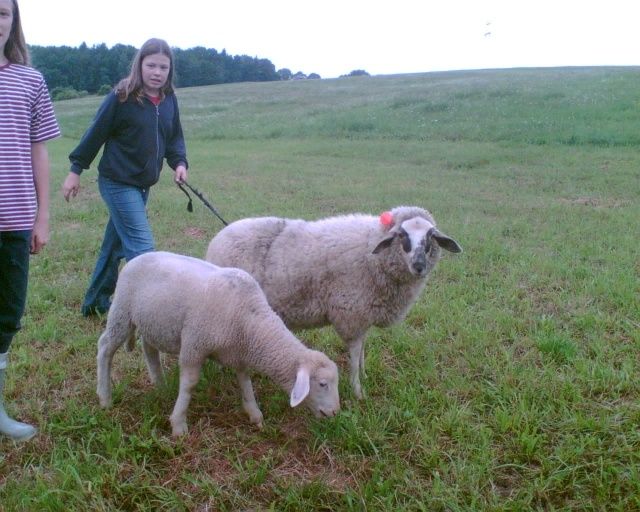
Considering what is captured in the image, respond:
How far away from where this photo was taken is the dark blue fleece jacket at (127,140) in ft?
14.3

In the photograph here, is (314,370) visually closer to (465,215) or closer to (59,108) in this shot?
(465,215)

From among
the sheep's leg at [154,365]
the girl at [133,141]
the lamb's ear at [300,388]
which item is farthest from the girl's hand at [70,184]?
the lamb's ear at [300,388]

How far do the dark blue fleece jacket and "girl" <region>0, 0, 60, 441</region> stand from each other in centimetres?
119

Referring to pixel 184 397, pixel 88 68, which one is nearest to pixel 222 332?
pixel 184 397

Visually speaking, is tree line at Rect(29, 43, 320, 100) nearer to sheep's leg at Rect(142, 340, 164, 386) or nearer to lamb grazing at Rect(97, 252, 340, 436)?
sheep's leg at Rect(142, 340, 164, 386)

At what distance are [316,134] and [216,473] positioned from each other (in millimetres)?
19496

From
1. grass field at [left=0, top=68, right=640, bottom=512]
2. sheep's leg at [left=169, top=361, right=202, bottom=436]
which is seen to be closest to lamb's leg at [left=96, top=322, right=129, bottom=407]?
grass field at [left=0, top=68, right=640, bottom=512]

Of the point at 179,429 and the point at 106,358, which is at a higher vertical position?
the point at 106,358

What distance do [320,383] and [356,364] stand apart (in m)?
0.71

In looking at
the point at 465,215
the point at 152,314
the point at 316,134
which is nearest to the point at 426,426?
the point at 152,314

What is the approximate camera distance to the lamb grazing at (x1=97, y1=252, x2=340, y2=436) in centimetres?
319

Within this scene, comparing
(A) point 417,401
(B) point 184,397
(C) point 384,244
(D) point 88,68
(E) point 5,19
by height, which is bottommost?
(A) point 417,401

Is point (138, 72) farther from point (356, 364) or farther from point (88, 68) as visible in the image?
point (88, 68)

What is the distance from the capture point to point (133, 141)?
4.43m
